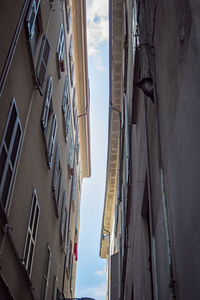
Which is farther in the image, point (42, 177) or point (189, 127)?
point (42, 177)

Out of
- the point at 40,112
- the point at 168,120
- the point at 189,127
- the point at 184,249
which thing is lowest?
the point at 184,249

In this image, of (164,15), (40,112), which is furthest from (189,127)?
(40,112)

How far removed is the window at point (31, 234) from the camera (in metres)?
8.20

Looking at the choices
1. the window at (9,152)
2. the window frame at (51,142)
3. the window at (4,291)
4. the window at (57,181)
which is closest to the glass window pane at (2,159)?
the window at (9,152)

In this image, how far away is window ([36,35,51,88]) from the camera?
9406 mm

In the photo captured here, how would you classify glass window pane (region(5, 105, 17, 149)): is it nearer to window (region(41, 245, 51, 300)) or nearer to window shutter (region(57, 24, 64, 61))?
window (region(41, 245, 51, 300))

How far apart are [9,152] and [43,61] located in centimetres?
395

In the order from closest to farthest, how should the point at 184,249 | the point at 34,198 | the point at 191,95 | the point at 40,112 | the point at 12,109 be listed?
the point at 191,95, the point at 184,249, the point at 12,109, the point at 34,198, the point at 40,112

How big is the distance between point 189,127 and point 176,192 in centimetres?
81

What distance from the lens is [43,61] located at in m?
9.91

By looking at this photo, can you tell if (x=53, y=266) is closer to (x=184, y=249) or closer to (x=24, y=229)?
(x=24, y=229)

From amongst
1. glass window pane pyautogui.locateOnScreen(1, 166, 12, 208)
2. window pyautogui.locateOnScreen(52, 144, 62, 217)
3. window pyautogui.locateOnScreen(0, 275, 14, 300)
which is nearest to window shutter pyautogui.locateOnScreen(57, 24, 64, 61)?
window pyautogui.locateOnScreen(52, 144, 62, 217)

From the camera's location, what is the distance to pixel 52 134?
11.4 meters

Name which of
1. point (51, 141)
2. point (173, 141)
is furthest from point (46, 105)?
point (173, 141)
